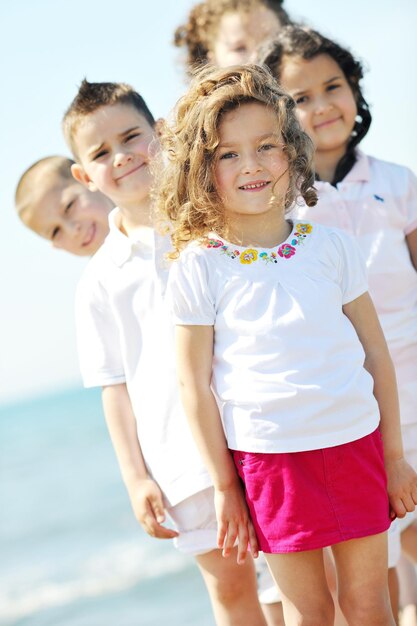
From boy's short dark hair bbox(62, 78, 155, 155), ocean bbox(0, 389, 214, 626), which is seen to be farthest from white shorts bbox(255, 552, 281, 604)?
ocean bbox(0, 389, 214, 626)

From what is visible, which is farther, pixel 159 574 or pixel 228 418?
pixel 159 574

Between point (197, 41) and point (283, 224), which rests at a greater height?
point (197, 41)

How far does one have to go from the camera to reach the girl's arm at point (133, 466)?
2.80 metres

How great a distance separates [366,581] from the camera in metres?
2.31

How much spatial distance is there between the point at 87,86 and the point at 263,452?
1.48 meters

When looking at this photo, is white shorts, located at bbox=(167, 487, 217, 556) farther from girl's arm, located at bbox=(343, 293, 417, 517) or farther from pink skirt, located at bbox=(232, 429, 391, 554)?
girl's arm, located at bbox=(343, 293, 417, 517)

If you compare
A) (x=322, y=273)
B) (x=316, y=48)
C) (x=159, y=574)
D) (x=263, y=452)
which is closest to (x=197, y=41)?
(x=316, y=48)

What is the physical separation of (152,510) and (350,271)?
98cm

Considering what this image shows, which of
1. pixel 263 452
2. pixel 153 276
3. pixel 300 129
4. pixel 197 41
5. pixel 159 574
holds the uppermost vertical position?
pixel 197 41

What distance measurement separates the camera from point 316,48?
3.30m

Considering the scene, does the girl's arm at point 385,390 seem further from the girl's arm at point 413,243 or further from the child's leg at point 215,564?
the girl's arm at point 413,243

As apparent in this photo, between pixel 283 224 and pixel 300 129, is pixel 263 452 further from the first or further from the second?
pixel 300 129

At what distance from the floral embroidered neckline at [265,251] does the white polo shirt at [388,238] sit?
2.15ft

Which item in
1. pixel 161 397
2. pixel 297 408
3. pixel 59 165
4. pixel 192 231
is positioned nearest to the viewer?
pixel 297 408
